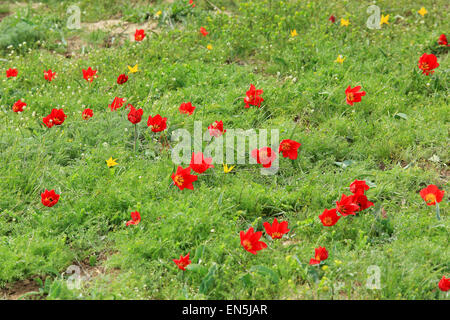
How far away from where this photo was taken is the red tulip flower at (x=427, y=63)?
4.64 m

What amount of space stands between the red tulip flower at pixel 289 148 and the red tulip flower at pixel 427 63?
65.2 inches

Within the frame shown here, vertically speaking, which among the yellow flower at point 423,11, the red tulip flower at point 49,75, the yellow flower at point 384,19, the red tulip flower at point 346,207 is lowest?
the red tulip flower at point 346,207

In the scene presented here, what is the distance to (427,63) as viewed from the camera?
4.66 meters

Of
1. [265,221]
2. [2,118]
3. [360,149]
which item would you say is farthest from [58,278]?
[360,149]

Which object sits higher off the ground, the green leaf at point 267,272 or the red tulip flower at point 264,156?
the red tulip flower at point 264,156

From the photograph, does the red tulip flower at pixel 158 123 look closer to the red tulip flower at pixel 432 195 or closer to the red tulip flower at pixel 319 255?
the red tulip flower at pixel 319 255

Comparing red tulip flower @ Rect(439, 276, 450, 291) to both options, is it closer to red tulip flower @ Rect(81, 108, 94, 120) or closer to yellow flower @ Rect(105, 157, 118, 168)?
yellow flower @ Rect(105, 157, 118, 168)

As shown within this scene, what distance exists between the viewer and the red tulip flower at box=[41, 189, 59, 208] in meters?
3.28

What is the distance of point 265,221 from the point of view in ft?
11.2

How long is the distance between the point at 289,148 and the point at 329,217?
31.3 inches

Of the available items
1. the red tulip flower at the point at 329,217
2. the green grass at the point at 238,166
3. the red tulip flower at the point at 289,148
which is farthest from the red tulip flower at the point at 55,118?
the red tulip flower at the point at 329,217

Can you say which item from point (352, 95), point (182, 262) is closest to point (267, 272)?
point (182, 262)

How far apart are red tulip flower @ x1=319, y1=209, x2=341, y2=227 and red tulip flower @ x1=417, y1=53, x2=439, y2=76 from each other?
218 centimetres
